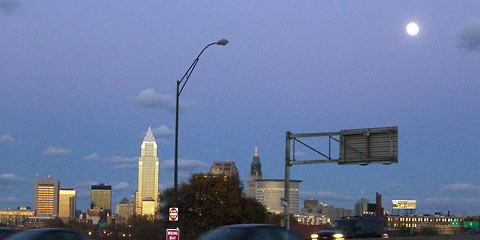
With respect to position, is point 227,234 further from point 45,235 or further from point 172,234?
point 172,234

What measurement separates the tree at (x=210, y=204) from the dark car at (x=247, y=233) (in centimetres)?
4179

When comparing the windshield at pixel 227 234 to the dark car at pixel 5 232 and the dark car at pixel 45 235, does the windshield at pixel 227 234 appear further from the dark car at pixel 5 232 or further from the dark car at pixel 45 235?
the dark car at pixel 5 232

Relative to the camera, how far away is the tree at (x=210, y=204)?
194 ft

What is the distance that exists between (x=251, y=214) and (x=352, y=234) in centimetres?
3521

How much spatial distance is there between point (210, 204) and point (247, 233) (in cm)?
4387

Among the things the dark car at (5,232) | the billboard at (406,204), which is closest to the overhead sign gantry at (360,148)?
the dark car at (5,232)

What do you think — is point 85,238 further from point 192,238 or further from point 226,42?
point 192,238

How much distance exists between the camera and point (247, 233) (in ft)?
52.5

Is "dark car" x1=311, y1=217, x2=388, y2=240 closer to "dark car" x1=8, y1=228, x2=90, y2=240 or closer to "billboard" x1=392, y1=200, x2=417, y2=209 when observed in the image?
"dark car" x1=8, y1=228, x2=90, y2=240

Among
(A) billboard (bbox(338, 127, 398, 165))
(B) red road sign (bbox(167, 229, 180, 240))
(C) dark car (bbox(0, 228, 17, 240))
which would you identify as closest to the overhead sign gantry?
(A) billboard (bbox(338, 127, 398, 165))

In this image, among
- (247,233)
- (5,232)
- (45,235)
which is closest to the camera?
(247,233)

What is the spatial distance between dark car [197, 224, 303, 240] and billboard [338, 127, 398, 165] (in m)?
18.7

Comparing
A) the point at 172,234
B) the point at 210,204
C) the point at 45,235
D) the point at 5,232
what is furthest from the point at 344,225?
the point at 210,204

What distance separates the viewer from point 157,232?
52.3 m
